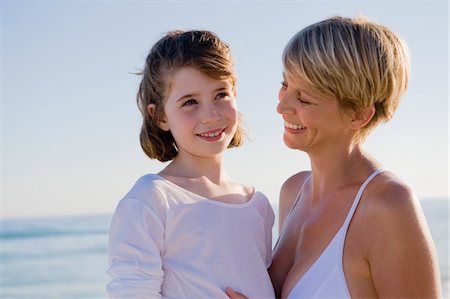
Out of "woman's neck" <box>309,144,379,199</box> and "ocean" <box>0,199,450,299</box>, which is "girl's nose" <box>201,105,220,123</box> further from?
"ocean" <box>0,199,450,299</box>

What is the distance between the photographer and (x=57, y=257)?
71.0 feet

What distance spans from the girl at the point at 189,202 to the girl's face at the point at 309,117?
1.11 ft

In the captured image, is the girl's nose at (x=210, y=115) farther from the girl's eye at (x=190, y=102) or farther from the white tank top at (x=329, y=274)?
the white tank top at (x=329, y=274)

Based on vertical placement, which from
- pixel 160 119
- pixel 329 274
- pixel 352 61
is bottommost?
pixel 329 274

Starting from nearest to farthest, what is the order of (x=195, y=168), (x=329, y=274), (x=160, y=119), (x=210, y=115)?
(x=329, y=274), (x=210, y=115), (x=195, y=168), (x=160, y=119)

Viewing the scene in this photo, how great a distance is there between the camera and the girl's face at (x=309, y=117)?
376cm

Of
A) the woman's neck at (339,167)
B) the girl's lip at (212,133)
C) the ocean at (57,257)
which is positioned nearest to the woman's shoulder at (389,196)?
the woman's neck at (339,167)

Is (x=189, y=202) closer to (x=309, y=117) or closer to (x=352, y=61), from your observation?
(x=309, y=117)

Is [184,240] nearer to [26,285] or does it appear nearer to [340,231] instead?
[340,231]

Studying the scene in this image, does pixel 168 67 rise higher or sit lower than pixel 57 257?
higher

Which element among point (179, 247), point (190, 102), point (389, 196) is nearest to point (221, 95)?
point (190, 102)

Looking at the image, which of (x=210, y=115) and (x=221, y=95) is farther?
(x=221, y=95)

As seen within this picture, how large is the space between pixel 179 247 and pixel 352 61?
1266mm

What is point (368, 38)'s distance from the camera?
12.0 ft
